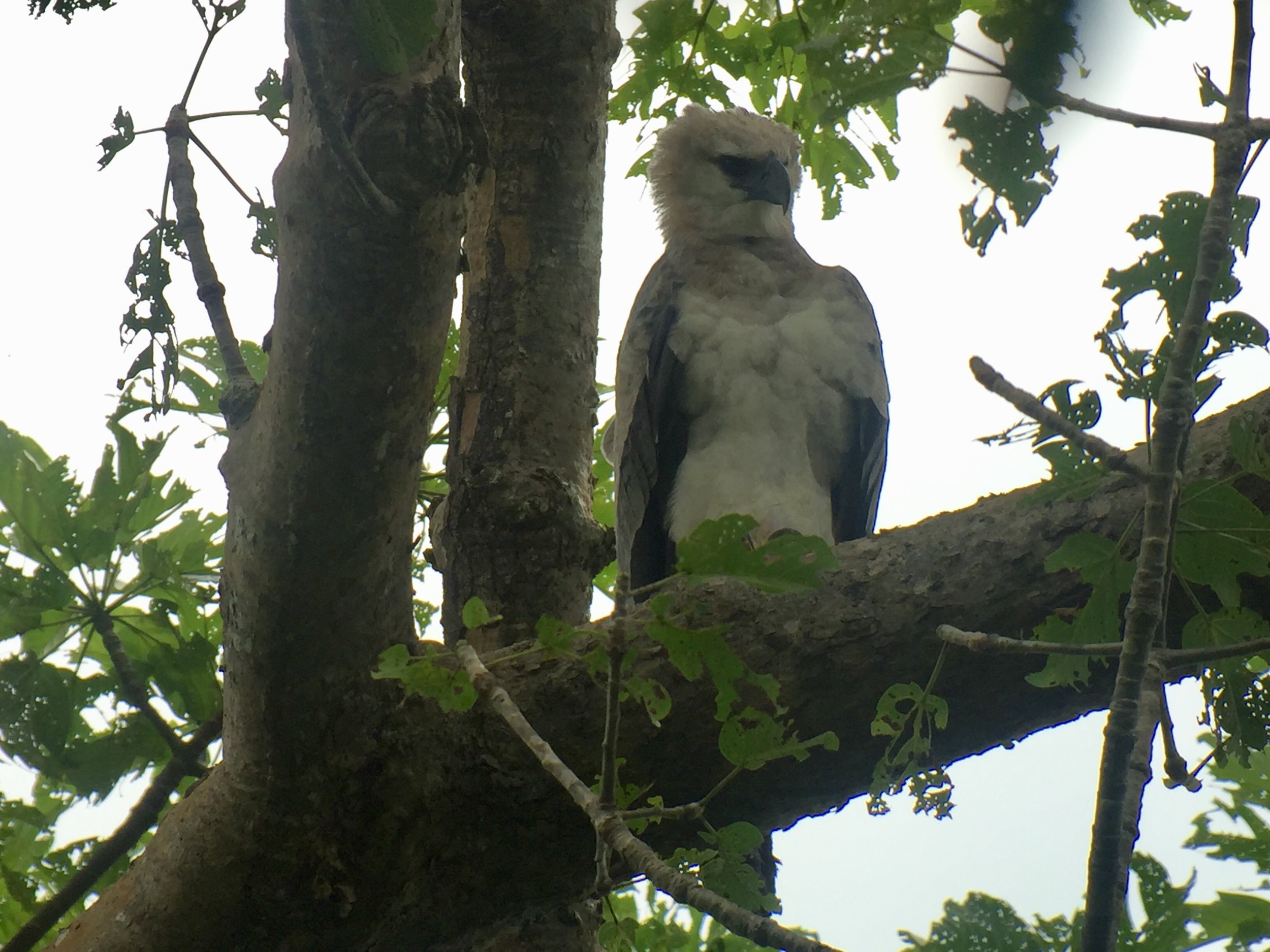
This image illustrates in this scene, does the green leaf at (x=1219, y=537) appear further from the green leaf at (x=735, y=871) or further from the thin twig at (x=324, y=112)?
the thin twig at (x=324, y=112)

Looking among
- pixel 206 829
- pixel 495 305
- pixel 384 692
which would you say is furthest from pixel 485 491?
pixel 206 829

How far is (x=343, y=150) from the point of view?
1793 millimetres

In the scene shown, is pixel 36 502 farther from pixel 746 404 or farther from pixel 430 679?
pixel 746 404

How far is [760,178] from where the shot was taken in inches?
191

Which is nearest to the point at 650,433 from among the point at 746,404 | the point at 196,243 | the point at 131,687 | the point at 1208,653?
the point at 746,404

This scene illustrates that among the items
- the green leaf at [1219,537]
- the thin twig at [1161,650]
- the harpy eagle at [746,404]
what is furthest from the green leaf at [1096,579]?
the harpy eagle at [746,404]

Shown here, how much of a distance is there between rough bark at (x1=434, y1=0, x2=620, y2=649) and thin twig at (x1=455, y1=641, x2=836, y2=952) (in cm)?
150

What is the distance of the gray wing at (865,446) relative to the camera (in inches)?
168

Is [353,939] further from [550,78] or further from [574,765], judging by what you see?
[550,78]

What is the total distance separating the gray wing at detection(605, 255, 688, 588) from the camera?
413cm

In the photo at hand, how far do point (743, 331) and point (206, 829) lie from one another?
2.53 meters

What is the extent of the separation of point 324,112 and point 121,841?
1.80 metres

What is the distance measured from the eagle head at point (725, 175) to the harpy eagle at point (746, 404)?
0.33 m

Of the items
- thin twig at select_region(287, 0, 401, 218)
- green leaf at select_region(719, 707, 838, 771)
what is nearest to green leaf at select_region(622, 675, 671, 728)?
green leaf at select_region(719, 707, 838, 771)
